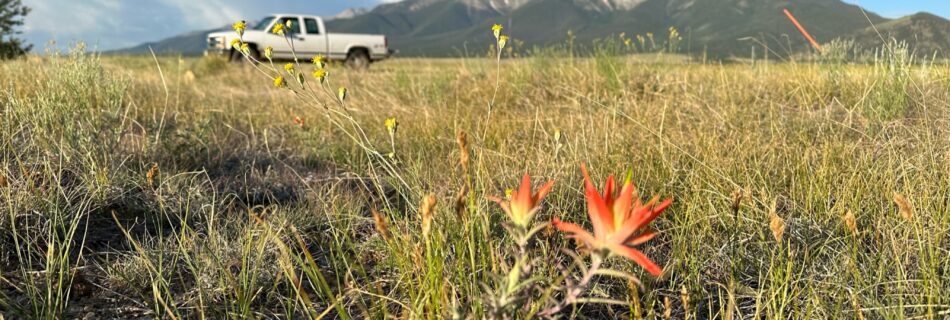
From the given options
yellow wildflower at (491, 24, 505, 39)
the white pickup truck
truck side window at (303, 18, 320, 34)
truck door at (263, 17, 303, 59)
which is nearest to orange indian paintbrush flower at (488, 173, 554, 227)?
yellow wildflower at (491, 24, 505, 39)

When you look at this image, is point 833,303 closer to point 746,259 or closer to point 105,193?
point 746,259

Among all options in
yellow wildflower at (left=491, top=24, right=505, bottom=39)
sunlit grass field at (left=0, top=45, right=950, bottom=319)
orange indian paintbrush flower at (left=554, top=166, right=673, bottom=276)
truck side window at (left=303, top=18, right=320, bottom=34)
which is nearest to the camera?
orange indian paintbrush flower at (left=554, top=166, right=673, bottom=276)

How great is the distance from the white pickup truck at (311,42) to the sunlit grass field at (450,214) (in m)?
11.1

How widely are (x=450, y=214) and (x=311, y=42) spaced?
48.8ft

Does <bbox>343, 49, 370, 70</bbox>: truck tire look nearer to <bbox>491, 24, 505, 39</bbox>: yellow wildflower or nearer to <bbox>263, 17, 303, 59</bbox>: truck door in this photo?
<bbox>263, 17, 303, 59</bbox>: truck door

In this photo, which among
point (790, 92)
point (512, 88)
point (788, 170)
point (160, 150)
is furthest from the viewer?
point (512, 88)

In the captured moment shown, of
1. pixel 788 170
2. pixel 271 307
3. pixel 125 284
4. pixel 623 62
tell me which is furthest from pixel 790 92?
pixel 125 284

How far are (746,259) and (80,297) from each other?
1.58 m

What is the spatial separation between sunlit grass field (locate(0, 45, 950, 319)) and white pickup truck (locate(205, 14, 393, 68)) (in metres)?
11.1

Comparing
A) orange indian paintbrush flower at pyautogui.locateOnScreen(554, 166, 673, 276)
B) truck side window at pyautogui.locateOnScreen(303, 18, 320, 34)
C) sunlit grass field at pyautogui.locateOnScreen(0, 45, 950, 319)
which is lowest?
sunlit grass field at pyautogui.locateOnScreen(0, 45, 950, 319)

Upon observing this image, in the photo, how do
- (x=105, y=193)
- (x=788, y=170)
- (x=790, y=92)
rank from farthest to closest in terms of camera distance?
(x=790, y=92) → (x=788, y=170) → (x=105, y=193)

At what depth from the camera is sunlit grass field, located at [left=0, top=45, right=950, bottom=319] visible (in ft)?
3.60

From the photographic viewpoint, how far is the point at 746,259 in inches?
53.5

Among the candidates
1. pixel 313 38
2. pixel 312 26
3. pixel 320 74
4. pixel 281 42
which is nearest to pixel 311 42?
pixel 313 38
